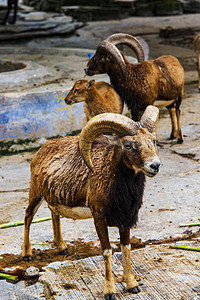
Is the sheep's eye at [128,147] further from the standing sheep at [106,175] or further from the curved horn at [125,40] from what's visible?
the curved horn at [125,40]

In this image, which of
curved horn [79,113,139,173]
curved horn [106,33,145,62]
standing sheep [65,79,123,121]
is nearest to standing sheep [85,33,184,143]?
curved horn [106,33,145,62]

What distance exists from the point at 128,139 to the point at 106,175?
381mm

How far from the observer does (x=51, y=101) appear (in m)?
8.23

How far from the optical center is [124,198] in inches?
158

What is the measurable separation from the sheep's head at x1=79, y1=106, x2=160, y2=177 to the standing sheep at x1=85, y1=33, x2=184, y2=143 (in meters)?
3.36

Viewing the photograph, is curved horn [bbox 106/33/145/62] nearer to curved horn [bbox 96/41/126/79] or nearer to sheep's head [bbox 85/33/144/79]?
sheep's head [bbox 85/33/144/79]

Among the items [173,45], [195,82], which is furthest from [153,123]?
[173,45]

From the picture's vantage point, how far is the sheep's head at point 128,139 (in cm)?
379

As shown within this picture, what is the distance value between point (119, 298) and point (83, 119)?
15.6 ft

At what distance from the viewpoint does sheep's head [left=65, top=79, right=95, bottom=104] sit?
22.1 ft

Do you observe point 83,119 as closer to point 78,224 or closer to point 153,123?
point 78,224

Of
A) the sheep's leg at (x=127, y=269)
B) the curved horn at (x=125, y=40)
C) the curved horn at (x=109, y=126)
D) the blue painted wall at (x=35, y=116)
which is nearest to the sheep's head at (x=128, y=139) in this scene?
the curved horn at (x=109, y=126)

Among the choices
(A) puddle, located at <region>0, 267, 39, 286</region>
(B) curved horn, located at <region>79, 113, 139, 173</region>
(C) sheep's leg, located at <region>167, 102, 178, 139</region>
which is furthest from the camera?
(C) sheep's leg, located at <region>167, 102, 178, 139</region>

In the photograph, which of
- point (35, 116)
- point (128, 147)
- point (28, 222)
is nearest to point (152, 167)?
Answer: point (128, 147)
